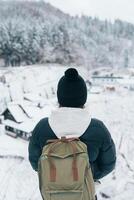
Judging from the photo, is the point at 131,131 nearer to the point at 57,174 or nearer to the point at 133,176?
the point at 133,176

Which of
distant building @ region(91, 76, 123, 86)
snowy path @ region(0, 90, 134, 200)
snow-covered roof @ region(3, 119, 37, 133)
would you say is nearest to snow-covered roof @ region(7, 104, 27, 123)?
snow-covered roof @ region(3, 119, 37, 133)

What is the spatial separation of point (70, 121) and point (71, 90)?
14cm

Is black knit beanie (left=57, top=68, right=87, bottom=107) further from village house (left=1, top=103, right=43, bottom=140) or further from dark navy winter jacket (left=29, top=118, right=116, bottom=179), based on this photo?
village house (left=1, top=103, right=43, bottom=140)

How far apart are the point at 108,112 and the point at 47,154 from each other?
19.1 m

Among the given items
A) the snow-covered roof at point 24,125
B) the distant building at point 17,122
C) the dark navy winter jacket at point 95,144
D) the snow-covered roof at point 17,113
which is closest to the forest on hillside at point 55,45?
the snow-covered roof at point 17,113

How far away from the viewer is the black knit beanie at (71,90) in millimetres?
1664

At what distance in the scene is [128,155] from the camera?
1230 cm

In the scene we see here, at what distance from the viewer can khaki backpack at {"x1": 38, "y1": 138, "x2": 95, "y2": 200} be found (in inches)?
58.7

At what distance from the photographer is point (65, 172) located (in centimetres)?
148

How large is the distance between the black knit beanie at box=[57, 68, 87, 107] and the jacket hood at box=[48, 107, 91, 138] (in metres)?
0.04

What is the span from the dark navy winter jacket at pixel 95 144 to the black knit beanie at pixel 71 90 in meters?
0.11

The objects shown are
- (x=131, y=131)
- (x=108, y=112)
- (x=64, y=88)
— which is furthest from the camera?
(x=108, y=112)

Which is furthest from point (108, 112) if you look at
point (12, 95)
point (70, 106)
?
point (70, 106)

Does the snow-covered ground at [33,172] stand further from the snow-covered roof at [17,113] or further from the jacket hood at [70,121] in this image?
the jacket hood at [70,121]
